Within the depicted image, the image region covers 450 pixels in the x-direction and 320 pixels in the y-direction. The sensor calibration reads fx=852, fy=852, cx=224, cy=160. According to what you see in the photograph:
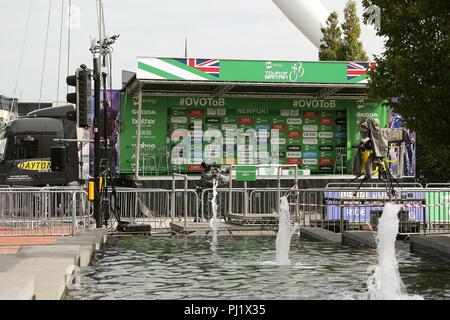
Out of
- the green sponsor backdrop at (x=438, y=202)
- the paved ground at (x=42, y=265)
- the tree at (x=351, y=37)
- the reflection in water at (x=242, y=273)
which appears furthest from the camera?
the tree at (x=351, y=37)

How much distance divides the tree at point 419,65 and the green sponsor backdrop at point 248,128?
692 inches

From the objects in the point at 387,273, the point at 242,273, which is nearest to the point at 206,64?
the point at 242,273

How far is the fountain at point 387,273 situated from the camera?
412 inches

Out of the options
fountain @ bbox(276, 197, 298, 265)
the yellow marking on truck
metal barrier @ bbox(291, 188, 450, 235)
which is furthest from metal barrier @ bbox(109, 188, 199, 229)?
fountain @ bbox(276, 197, 298, 265)

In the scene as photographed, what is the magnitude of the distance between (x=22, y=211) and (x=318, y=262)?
849cm

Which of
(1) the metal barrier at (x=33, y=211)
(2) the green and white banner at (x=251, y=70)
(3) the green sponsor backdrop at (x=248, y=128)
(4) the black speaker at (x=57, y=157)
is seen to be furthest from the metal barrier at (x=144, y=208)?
(3) the green sponsor backdrop at (x=248, y=128)

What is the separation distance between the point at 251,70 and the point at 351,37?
46.4ft

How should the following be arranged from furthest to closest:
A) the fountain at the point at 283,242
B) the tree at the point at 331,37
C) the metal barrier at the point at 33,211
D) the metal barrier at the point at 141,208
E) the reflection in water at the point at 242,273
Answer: the tree at the point at 331,37 → the metal barrier at the point at 141,208 → the metal barrier at the point at 33,211 → the fountain at the point at 283,242 → the reflection in water at the point at 242,273

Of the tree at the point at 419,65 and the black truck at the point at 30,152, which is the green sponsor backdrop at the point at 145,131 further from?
the tree at the point at 419,65

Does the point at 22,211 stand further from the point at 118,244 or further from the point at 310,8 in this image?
the point at 310,8

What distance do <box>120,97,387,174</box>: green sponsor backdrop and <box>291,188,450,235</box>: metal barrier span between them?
1184 centimetres
